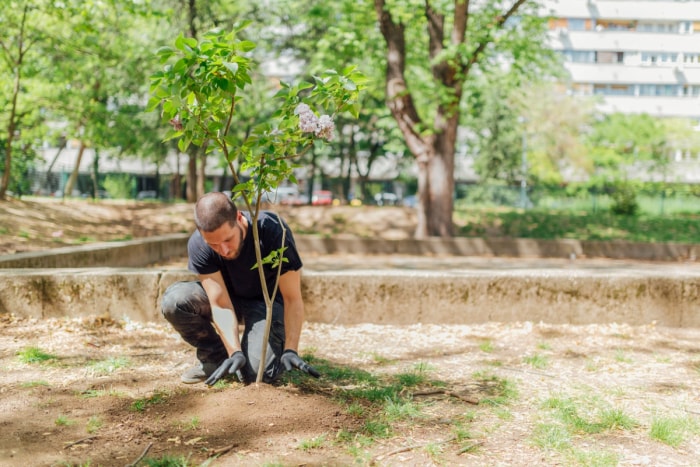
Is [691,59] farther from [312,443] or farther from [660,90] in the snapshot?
[312,443]

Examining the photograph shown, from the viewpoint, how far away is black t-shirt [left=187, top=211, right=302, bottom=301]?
3.68 metres

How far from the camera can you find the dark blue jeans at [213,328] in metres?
3.67

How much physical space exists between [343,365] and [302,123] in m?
1.96

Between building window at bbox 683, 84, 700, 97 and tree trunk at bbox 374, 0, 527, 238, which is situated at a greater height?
building window at bbox 683, 84, 700, 97

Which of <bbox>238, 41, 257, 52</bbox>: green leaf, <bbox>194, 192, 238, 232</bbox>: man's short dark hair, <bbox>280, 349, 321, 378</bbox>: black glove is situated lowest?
<bbox>280, 349, 321, 378</bbox>: black glove

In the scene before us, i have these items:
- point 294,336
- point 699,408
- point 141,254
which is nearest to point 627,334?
point 699,408

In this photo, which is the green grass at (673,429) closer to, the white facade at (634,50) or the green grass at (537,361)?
the green grass at (537,361)

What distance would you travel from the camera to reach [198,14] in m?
18.7

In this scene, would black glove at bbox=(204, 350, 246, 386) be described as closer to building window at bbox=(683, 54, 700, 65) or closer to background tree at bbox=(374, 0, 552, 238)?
background tree at bbox=(374, 0, 552, 238)

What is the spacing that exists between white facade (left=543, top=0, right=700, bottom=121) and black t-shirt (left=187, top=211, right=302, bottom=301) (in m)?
52.1

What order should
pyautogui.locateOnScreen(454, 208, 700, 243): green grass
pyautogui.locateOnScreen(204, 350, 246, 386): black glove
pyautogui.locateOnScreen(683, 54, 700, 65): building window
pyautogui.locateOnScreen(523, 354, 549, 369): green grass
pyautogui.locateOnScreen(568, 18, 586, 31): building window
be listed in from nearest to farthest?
pyautogui.locateOnScreen(204, 350, 246, 386): black glove
pyautogui.locateOnScreen(523, 354, 549, 369): green grass
pyautogui.locateOnScreen(454, 208, 700, 243): green grass
pyautogui.locateOnScreen(683, 54, 700, 65): building window
pyautogui.locateOnScreen(568, 18, 586, 31): building window

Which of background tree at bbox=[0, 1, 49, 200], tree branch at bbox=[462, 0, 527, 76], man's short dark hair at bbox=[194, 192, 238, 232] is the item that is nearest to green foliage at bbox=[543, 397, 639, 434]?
man's short dark hair at bbox=[194, 192, 238, 232]

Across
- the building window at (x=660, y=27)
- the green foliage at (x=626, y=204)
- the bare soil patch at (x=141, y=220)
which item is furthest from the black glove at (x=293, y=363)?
the building window at (x=660, y=27)

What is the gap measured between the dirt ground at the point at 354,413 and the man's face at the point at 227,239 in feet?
2.46
